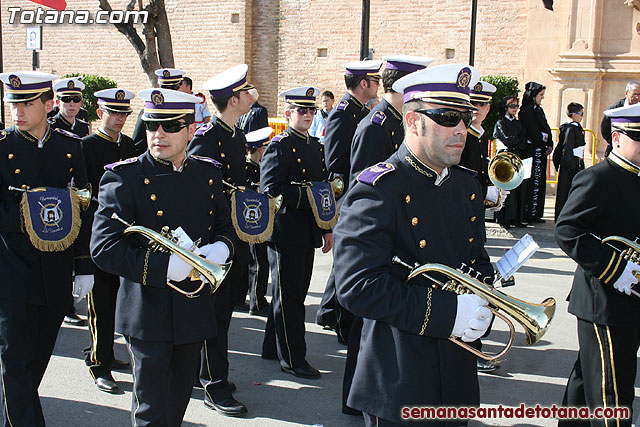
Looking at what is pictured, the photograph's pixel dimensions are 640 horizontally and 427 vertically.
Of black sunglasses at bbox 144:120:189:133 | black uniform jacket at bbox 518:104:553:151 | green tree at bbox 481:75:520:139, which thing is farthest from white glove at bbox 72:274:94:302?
green tree at bbox 481:75:520:139

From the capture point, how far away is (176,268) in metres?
3.66

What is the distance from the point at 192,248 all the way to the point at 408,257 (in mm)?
1216

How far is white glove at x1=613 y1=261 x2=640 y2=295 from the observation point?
391 centimetres

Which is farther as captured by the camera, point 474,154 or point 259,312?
point 259,312

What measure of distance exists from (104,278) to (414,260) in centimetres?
331

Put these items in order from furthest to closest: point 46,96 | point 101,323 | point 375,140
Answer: point 101,323 → point 375,140 → point 46,96

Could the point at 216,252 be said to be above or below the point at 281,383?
above

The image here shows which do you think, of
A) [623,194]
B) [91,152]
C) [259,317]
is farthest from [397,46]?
[623,194]

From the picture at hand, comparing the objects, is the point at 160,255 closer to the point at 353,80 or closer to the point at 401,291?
the point at 401,291

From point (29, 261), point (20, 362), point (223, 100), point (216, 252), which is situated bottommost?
point (20, 362)

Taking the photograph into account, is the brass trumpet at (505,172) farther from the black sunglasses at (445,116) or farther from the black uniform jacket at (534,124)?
the black uniform jacket at (534,124)

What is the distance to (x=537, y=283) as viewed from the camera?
9.04 meters

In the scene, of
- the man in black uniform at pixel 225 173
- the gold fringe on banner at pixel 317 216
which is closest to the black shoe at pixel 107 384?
the man in black uniform at pixel 225 173

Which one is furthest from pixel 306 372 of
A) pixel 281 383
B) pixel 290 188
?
pixel 290 188
